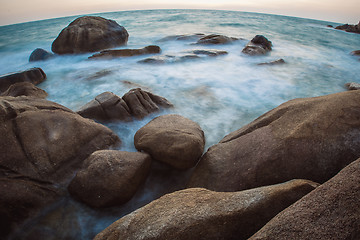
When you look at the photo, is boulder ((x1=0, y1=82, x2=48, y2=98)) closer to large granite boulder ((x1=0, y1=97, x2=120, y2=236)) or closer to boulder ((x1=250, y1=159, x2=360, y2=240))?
large granite boulder ((x1=0, y1=97, x2=120, y2=236))

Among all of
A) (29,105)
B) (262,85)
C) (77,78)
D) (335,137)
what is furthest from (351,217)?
(77,78)

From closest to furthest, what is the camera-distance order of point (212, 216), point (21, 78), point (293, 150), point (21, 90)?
1. point (212, 216)
2. point (293, 150)
3. point (21, 90)
4. point (21, 78)

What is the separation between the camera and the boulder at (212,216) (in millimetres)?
1433

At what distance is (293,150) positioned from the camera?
7.55 ft

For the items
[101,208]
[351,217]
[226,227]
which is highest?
[351,217]

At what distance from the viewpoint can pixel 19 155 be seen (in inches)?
96.3

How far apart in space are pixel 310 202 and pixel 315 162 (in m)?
1.15

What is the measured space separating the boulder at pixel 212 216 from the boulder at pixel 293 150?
664 mm

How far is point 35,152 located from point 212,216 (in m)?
2.21

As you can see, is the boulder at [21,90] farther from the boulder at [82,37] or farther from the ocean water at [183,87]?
the boulder at [82,37]

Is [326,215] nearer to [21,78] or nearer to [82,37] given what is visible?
[21,78]

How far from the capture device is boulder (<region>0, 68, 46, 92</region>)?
559 cm

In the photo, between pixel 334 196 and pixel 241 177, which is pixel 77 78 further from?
pixel 334 196

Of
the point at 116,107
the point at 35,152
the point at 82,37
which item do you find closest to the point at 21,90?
the point at 116,107
